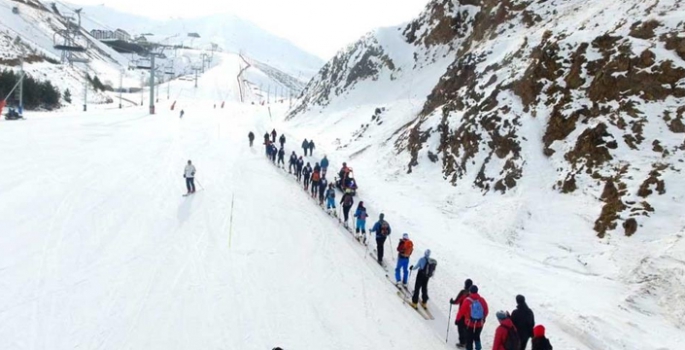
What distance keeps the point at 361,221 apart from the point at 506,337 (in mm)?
8937

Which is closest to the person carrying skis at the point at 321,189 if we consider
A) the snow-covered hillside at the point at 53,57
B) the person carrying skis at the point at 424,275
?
the person carrying skis at the point at 424,275

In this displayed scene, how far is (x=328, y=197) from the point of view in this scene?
65.4 ft

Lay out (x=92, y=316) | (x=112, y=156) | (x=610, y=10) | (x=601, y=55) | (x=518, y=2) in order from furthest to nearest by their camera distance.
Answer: (x=518, y=2)
(x=112, y=156)
(x=610, y=10)
(x=601, y=55)
(x=92, y=316)

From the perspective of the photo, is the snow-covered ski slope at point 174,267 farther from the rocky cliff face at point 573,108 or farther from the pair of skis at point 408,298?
the rocky cliff face at point 573,108

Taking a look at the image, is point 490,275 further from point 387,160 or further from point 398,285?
point 387,160

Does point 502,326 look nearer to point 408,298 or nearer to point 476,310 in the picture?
point 476,310

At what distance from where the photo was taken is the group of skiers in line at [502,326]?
8031 mm

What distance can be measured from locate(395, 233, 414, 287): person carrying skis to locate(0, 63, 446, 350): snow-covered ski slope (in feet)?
1.44

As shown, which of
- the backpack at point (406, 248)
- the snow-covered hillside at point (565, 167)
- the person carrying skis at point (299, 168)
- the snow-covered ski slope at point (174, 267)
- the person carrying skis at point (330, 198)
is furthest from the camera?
the person carrying skis at point (299, 168)

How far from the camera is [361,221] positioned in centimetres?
1670

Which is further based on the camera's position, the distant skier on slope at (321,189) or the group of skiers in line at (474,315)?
the distant skier on slope at (321,189)

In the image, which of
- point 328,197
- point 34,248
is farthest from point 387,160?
point 34,248

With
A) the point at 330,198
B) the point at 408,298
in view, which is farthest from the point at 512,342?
the point at 330,198

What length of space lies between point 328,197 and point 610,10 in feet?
49.3
